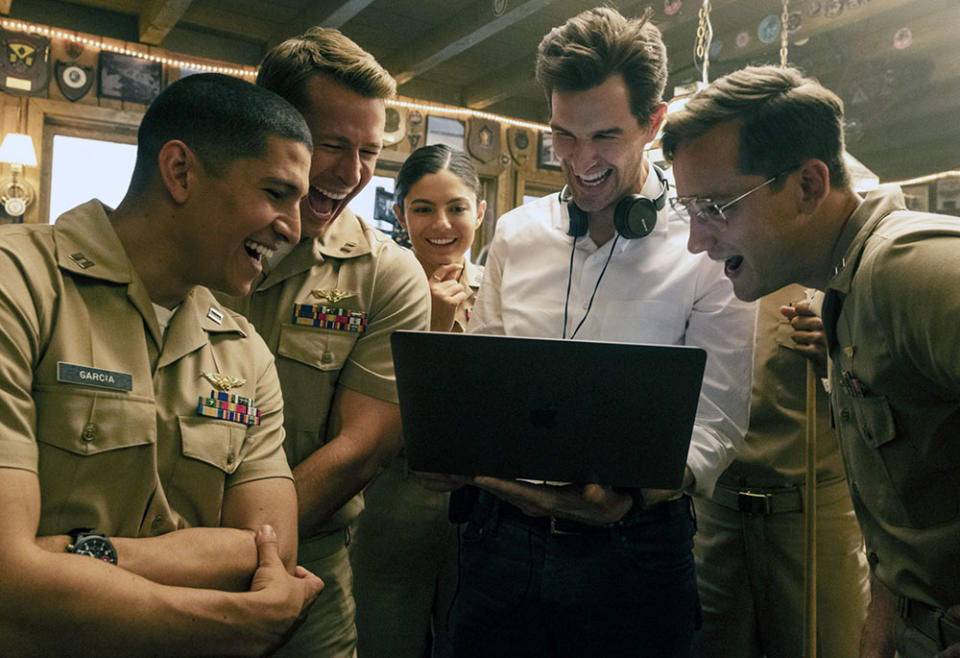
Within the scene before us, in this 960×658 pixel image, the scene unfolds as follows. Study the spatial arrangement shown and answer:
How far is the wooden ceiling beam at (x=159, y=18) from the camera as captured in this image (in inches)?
197

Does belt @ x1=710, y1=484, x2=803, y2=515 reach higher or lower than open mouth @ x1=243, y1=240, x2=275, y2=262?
lower

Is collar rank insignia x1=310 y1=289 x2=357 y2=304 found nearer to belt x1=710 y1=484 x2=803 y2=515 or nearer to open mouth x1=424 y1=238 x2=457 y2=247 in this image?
open mouth x1=424 y1=238 x2=457 y2=247

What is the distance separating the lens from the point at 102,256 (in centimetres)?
133

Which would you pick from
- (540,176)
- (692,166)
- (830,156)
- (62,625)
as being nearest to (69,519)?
(62,625)

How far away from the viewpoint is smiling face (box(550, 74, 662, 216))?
1.85 metres

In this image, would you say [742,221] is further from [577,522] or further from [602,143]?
[577,522]

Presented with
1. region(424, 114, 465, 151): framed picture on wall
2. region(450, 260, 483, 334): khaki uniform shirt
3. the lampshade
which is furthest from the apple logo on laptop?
region(424, 114, 465, 151): framed picture on wall

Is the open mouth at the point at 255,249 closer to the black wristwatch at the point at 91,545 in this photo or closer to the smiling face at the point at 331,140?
the smiling face at the point at 331,140

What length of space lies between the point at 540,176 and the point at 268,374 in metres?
6.20

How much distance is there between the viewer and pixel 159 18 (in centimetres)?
525

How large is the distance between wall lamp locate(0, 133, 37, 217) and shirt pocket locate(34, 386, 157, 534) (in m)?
4.82

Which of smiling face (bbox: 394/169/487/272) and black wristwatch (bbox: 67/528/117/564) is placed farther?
smiling face (bbox: 394/169/487/272)

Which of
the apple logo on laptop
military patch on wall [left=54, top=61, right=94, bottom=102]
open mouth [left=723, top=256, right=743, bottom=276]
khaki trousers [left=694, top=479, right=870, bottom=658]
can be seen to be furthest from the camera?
military patch on wall [left=54, top=61, right=94, bottom=102]

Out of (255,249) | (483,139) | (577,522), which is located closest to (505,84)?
(483,139)
